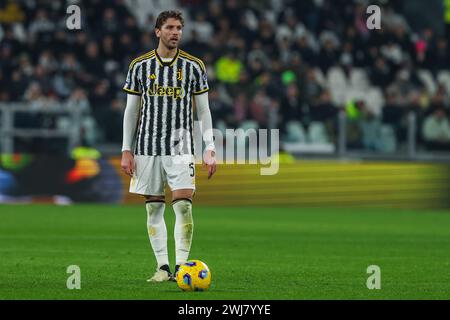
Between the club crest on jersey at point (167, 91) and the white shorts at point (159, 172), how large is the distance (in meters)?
0.53

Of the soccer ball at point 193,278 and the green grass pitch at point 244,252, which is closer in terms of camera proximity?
the soccer ball at point 193,278

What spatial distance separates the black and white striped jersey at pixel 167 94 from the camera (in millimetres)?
10508

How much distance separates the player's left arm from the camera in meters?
10.3

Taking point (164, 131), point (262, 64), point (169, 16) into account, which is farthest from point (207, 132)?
point (262, 64)

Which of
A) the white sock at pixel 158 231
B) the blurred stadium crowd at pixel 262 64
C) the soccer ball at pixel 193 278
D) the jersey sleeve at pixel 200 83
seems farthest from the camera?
the blurred stadium crowd at pixel 262 64

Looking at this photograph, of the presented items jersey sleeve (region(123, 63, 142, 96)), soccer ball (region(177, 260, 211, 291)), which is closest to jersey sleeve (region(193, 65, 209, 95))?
jersey sleeve (region(123, 63, 142, 96))

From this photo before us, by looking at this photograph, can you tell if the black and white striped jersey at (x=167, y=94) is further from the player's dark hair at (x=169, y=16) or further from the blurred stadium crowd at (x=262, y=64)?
the blurred stadium crowd at (x=262, y=64)

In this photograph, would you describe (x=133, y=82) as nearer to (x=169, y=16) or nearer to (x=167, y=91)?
(x=167, y=91)

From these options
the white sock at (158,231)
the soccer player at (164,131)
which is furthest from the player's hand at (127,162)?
the white sock at (158,231)

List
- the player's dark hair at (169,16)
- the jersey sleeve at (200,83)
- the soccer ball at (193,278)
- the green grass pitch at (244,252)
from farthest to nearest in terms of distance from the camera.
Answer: the jersey sleeve at (200,83)
the player's dark hair at (169,16)
the green grass pitch at (244,252)
the soccer ball at (193,278)
